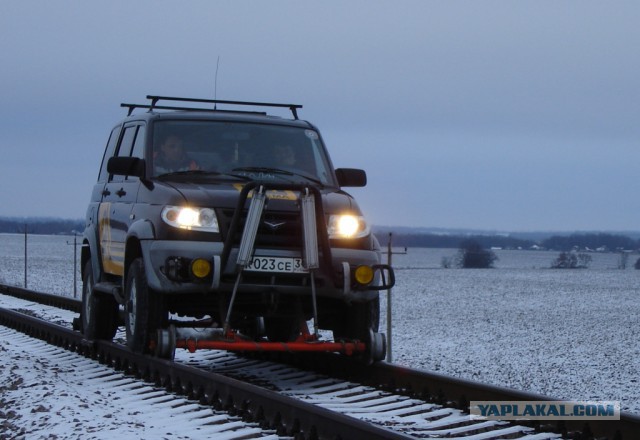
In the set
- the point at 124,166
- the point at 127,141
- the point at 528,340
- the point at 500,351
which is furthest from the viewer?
the point at 528,340

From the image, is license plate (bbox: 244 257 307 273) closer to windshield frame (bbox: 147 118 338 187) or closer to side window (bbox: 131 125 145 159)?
windshield frame (bbox: 147 118 338 187)

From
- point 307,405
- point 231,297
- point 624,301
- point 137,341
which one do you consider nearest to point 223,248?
point 231,297

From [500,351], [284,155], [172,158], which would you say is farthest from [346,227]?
[500,351]

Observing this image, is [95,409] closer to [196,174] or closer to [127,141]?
[196,174]

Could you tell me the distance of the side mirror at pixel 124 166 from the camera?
402 inches

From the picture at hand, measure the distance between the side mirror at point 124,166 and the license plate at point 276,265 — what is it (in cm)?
169

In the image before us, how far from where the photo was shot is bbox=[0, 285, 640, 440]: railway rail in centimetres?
705

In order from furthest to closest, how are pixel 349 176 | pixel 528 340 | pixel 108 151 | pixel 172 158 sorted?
pixel 528 340 → pixel 108 151 → pixel 349 176 → pixel 172 158

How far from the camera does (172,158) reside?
1052 centimetres

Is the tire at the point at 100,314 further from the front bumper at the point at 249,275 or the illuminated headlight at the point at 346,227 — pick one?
the illuminated headlight at the point at 346,227

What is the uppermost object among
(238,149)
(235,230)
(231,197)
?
(238,149)

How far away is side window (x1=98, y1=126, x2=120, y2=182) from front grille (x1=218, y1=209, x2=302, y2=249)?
10.7ft

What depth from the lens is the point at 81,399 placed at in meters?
8.68

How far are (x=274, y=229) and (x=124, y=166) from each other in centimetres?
169
